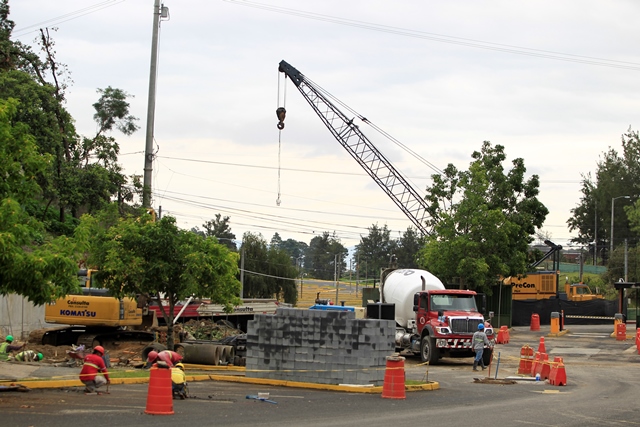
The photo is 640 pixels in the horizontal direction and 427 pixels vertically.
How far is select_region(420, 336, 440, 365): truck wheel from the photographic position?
30078 millimetres

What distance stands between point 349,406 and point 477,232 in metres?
33.2

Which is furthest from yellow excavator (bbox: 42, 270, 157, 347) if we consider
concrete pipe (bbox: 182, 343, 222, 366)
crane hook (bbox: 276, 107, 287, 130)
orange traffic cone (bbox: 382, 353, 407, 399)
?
crane hook (bbox: 276, 107, 287, 130)

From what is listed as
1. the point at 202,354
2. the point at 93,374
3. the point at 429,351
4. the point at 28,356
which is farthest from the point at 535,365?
the point at 28,356

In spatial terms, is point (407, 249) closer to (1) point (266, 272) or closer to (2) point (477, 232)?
(1) point (266, 272)

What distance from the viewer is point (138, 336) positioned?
31.2 m

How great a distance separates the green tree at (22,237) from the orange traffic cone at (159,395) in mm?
2940

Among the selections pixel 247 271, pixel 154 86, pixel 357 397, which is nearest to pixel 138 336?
pixel 154 86

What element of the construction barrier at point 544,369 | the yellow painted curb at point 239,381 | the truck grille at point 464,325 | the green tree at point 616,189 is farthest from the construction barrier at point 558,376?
the green tree at point 616,189

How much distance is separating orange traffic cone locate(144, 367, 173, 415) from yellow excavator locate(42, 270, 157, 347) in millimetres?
13669

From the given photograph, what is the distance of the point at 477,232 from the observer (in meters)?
49.5

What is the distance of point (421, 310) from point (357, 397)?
12108 mm

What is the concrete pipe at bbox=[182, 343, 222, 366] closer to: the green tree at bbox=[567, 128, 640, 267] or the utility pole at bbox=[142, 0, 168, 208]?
the utility pole at bbox=[142, 0, 168, 208]

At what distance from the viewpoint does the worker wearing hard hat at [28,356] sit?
25689mm

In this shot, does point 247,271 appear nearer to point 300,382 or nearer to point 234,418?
point 300,382
